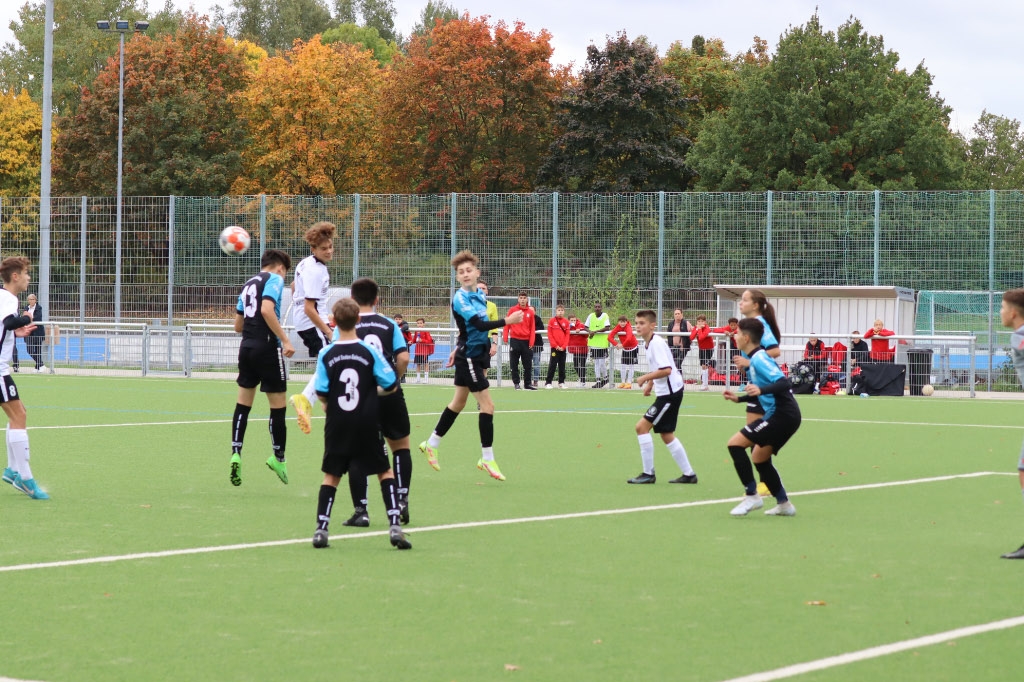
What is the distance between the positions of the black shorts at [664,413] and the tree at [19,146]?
58.0 metres

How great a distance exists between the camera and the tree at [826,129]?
2032 inches

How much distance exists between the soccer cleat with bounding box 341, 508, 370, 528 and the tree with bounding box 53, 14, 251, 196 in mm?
50417

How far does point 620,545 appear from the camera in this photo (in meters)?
8.71

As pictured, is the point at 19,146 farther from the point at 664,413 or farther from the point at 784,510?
the point at 784,510

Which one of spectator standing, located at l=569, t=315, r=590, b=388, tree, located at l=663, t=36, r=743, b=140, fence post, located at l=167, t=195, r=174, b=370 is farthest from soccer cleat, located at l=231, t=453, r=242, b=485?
tree, located at l=663, t=36, r=743, b=140

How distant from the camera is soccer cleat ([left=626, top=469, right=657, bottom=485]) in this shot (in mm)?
12273

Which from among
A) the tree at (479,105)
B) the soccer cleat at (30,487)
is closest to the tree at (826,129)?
the tree at (479,105)

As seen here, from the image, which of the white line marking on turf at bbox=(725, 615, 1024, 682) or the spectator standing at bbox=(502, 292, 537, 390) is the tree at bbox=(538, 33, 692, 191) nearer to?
the spectator standing at bbox=(502, 292, 537, 390)

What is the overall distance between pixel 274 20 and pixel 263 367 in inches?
3386

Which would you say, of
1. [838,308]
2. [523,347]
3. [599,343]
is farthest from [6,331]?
[838,308]

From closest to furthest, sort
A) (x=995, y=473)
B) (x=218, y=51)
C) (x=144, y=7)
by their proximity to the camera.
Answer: (x=995, y=473), (x=218, y=51), (x=144, y=7)

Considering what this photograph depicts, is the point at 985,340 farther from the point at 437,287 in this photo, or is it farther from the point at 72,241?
the point at 72,241

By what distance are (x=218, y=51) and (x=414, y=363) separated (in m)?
35.8

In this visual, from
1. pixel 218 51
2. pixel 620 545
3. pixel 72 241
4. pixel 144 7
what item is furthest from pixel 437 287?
pixel 144 7
